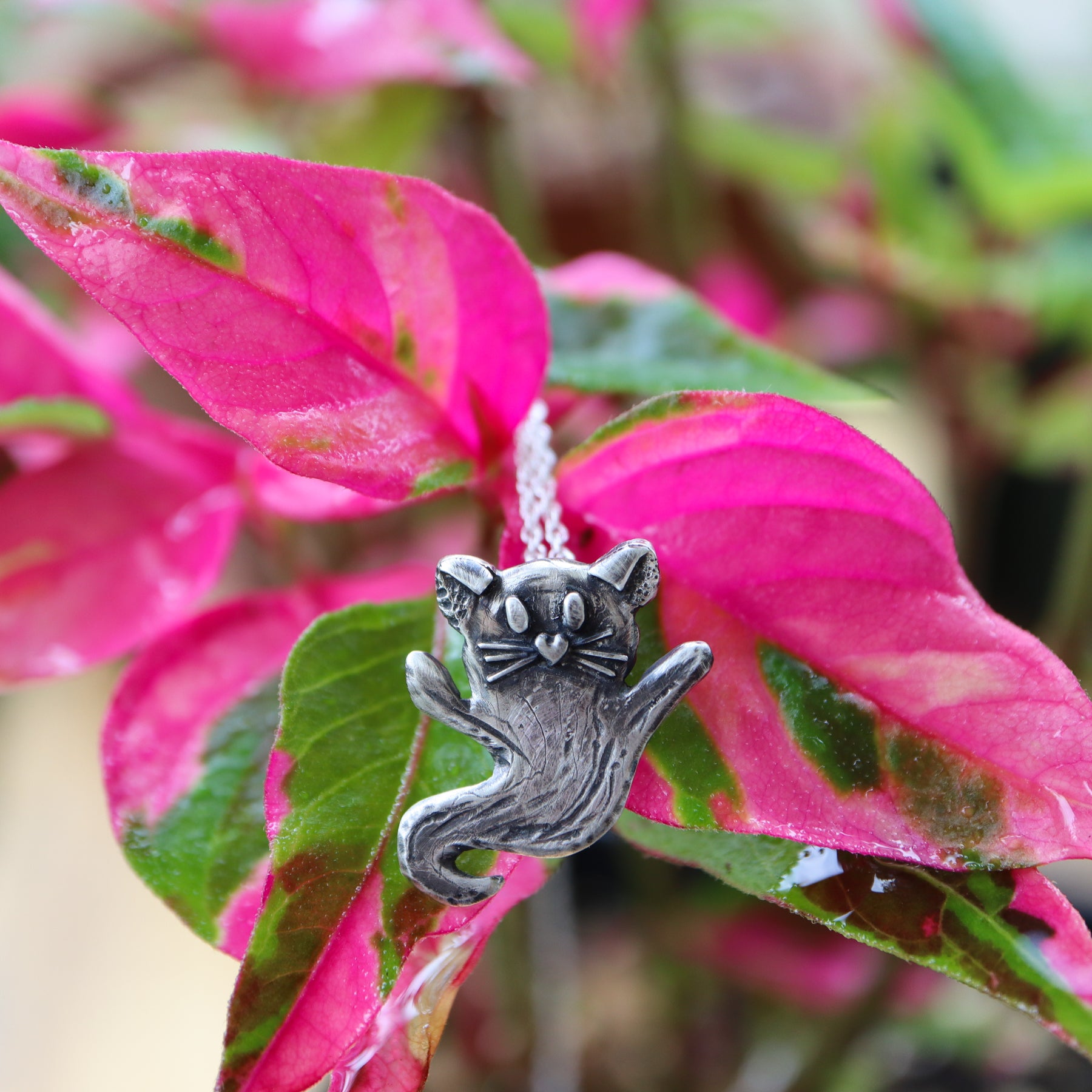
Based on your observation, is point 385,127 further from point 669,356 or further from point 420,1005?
point 420,1005

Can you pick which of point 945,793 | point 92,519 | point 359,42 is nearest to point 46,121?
point 359,42

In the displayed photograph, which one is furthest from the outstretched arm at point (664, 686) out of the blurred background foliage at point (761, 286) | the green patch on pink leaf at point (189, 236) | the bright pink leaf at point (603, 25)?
the bright pink leaf at point (603, 25)

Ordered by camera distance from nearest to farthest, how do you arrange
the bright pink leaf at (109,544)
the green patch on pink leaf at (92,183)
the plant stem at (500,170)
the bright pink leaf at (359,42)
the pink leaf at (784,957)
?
the green patch on pink leaf at (92,183) < the bright pink leaf at (109,544) < the bright pink leaf at (359,42) < the plant stem at (500,170) < the pink leaf at (784,957)

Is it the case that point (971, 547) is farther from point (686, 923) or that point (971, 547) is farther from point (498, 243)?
point (498, 243)

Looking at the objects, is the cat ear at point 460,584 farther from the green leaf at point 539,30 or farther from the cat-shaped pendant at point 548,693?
the green leaf at point 539,30

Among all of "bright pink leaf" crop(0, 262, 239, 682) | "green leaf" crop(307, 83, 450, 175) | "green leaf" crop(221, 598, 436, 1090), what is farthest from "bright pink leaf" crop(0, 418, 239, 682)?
"green leaf" crop(307, 83, 450, 175)
